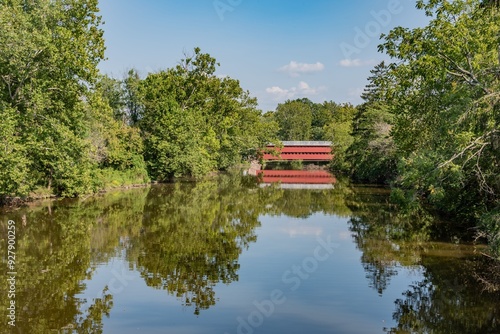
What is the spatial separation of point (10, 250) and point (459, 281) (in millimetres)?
13484

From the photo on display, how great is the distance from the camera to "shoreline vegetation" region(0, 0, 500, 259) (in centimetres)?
1429

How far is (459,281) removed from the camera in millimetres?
12531

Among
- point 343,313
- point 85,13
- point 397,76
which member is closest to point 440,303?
point 343,313

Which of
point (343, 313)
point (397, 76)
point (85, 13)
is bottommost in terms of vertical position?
point (343, 313)

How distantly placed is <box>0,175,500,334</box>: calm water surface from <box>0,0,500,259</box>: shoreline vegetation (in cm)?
171

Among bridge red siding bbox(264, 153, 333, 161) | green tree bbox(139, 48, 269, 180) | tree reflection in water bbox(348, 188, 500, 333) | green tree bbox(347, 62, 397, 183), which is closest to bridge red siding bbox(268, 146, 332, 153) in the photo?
bridge red siding bbox(264, 153, 333, 161)

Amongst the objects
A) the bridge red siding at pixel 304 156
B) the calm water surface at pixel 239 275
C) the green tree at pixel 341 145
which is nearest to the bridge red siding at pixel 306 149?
the bridge red siding at pixel 304 156

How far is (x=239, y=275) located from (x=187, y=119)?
33686mm

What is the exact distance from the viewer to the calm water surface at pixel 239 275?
32.4 ft

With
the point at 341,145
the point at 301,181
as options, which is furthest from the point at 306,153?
the point at 301,181

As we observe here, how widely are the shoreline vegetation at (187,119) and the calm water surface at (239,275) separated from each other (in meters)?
1.71

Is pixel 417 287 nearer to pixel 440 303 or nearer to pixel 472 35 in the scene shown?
pixel 440 303

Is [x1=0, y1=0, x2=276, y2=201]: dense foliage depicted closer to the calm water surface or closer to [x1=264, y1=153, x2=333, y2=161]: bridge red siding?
the calm water surface

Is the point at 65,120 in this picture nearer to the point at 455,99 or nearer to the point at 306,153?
the point at 455,99
